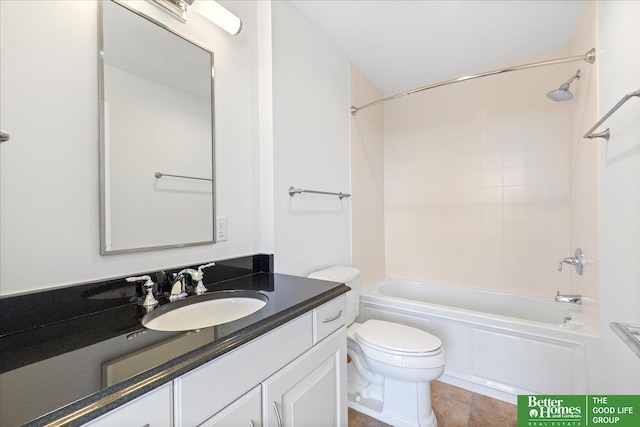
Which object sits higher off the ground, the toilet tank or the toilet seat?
the toilet tank

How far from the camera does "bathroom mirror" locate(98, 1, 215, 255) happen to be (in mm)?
978

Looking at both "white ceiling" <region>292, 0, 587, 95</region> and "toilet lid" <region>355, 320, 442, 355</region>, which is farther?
"white ceiling" <region>292, 0, 587, 95</region>

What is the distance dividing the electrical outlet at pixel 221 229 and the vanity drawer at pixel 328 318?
2.02ft

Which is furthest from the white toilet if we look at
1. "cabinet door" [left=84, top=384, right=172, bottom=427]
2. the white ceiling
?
the white ceiling

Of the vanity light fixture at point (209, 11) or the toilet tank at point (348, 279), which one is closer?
the vanity light fixture at point (209, 11)

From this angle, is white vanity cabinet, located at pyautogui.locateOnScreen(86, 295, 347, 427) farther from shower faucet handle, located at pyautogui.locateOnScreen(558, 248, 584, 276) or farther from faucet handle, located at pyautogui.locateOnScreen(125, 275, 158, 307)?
shower faucet handle, located at pyautogui.locateOnScreen(558, 248, 584, 276)

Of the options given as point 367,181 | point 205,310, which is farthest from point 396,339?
point 367,181

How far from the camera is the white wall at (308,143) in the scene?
1.58 metres

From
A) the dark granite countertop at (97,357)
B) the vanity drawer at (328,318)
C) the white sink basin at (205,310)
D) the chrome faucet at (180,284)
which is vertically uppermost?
the chrome faucet at (180,284)

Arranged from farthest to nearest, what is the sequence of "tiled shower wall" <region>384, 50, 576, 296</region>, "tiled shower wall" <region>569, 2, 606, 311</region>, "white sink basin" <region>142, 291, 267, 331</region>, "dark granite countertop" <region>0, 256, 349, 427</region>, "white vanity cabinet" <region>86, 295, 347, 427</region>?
"tiled shower wall" <region>384, 50, 576, 296</region> → "tiled shower wall" <region>569, 2, 606, 311</region> → "white sink basin" <region>142, 291, 267, 331</region> → "white vanity cabinet" <region>86, 295, 347, 427</region> → "dark granite countertop" <region>0, 256, 349, 427</region>

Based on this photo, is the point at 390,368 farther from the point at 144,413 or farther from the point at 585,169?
the point at 585,169

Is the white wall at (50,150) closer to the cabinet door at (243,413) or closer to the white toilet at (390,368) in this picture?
the cabinet door at (243,413)

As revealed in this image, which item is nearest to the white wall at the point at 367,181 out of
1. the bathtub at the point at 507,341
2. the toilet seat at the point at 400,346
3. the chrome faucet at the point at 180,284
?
the bathtub at the point at 507,341

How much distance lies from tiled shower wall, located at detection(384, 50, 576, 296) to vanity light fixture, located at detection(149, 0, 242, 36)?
2.03m
